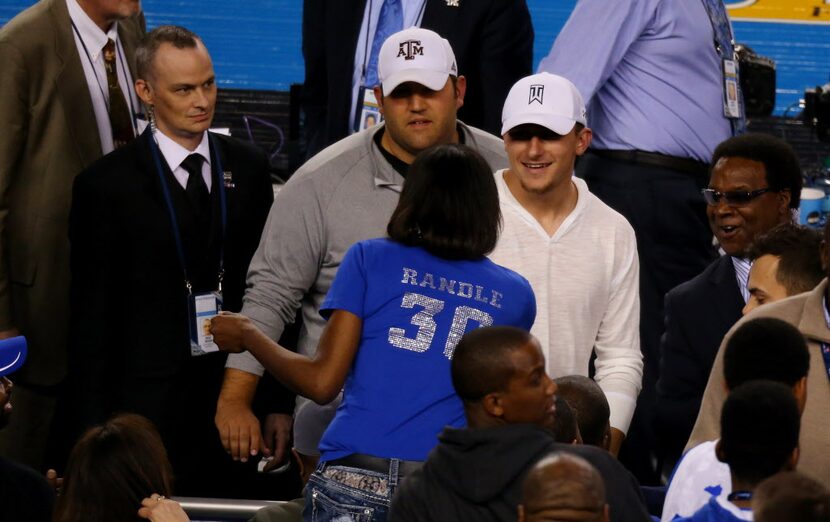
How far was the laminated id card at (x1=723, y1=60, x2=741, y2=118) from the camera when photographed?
4637 millimetres

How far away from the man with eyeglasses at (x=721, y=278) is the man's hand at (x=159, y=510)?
58.5 inches

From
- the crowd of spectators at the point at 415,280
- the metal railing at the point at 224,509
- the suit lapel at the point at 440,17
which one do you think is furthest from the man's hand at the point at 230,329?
the suit lapel at the point at 440,17

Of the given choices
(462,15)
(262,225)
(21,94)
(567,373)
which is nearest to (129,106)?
(21,94)

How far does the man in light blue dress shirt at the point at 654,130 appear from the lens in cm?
448

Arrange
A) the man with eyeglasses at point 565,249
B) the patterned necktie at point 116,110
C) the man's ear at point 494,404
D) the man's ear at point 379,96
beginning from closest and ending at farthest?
the man's ear at point 494,404, the man with eyeglasses at point 565,249, the man's ear at point 379,96, the patterned necktie at point 116,110

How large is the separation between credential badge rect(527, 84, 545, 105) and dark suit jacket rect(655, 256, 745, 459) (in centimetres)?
76

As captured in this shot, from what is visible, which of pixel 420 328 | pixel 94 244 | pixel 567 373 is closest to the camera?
pixel 420 328

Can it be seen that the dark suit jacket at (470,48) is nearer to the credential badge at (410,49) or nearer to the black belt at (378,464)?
the credential badge at (410,49)

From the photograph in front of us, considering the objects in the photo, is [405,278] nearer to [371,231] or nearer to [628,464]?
[371,231]

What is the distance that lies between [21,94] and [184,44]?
50 cm

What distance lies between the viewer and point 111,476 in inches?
114

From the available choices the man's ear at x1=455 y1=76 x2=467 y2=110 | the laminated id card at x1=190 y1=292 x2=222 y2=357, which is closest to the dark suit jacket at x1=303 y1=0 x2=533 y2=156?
the man's ear at x1=455 y1=76 x2=467 y2=110

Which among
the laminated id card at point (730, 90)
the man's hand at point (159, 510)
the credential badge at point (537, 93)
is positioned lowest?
the man's hand at point (159, 510)

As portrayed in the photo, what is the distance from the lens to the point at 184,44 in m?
3.90
